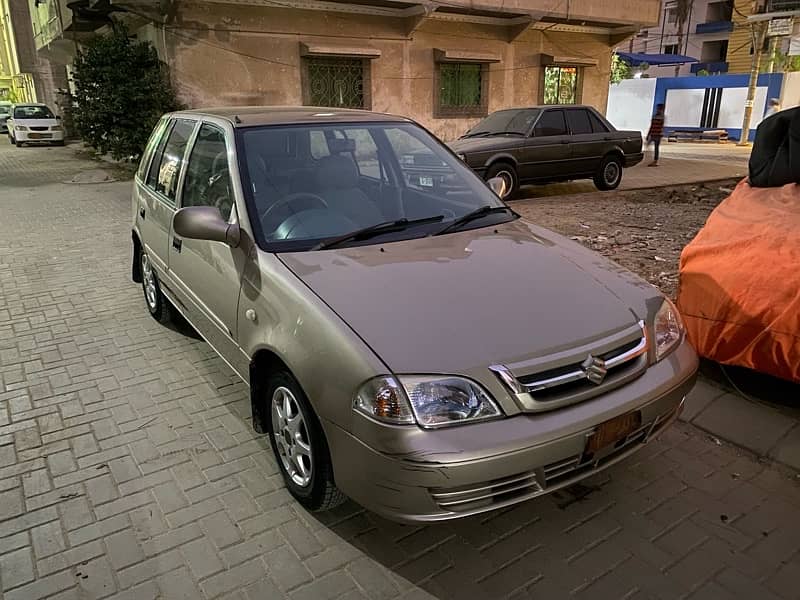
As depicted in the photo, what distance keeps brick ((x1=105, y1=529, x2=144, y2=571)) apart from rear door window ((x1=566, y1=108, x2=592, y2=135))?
1052cm

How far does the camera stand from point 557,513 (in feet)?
8.73

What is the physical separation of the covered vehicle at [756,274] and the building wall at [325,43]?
440 inches

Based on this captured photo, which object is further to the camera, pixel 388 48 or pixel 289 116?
pixel 388 48

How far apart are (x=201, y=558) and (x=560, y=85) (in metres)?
18.1

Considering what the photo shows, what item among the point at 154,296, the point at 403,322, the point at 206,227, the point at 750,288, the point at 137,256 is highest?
the point at 206,227

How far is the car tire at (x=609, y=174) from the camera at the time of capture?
38.4 feet

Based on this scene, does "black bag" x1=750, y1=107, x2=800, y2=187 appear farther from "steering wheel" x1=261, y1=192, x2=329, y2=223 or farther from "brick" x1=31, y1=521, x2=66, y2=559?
"brick" x1=31, y1=521, x2=66, y2=559

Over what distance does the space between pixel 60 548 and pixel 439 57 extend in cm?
1476

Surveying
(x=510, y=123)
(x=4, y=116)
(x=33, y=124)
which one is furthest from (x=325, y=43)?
(x=4, y=116)

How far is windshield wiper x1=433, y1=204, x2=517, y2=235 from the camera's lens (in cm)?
320

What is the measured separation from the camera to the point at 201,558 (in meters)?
2.42

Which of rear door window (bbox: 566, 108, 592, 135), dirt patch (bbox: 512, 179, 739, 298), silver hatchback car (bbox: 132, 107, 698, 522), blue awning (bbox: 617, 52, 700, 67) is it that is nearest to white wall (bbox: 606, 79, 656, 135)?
blue awning (bbox: 617, 52, 700, 67)

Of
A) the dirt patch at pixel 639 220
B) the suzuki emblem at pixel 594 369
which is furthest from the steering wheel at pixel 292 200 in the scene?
the dirt patch at pixel 639 220

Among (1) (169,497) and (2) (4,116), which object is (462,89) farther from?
(2) (4,116)
